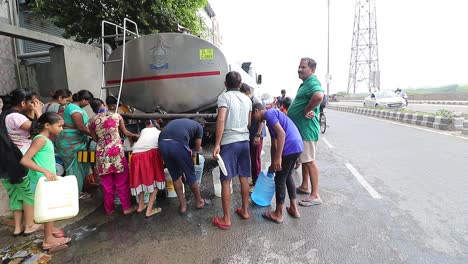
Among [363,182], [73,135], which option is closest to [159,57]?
[73,135]

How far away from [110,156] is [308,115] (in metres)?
2.54

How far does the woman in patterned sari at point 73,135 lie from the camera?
3562mm

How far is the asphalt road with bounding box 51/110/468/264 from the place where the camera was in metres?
2.54

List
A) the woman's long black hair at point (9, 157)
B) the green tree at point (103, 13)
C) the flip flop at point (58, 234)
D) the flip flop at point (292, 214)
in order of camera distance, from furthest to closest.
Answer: the green tree at point (103, 13) < the flip flop at point (292, 214) < the flip flop at point (58, 234) < the woman's long black hair at point (9, 157)

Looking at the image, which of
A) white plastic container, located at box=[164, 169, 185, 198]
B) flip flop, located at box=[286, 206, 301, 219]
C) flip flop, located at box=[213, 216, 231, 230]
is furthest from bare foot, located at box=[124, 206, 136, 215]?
flip flop, located at box=[286, 206, 301, 219]

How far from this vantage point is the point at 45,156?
267 centimetres

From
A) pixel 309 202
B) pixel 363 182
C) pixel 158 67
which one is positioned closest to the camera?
pixel 309 202

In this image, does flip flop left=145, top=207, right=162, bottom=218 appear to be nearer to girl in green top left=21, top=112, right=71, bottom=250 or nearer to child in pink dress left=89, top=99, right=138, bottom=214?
child in pink dress left=89, top=99, right=138, bottom=214

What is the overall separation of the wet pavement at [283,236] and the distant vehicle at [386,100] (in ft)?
56.2

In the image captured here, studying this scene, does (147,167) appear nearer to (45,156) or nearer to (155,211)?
(155,211)

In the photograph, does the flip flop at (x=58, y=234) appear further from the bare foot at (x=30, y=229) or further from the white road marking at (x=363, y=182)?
the white road marking at (x=363, y=182)

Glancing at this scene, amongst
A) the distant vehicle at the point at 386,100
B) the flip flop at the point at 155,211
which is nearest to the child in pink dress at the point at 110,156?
the flip flop at the point at 155,211

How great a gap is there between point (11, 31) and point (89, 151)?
247 cm

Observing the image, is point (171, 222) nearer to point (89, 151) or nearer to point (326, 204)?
point (89, 151)
